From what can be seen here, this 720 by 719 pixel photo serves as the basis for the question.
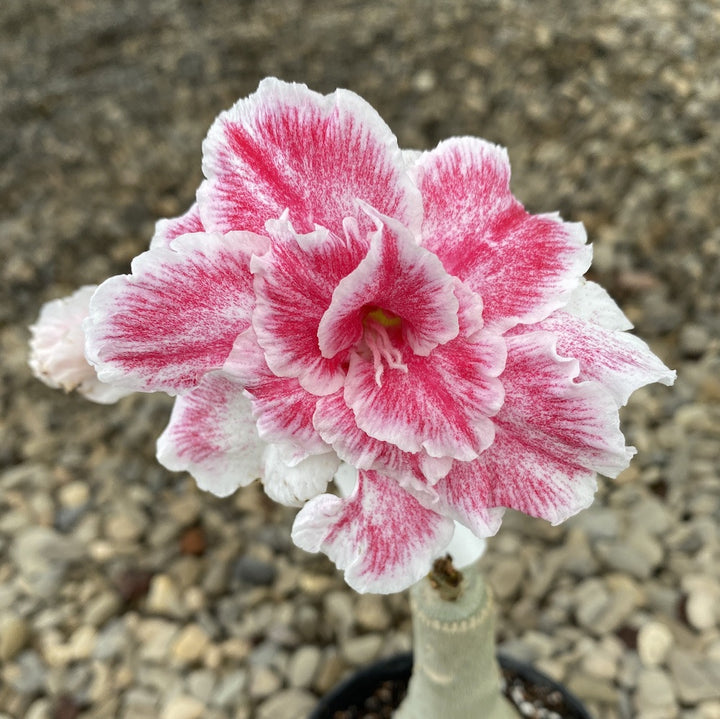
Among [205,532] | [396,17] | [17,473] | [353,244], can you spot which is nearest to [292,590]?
[205,532]

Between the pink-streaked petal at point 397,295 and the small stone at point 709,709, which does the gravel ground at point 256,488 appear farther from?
the pink-streaked petal at point 397,295

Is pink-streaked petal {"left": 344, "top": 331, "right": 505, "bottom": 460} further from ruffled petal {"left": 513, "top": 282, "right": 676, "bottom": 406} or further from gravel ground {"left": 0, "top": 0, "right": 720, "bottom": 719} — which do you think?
gravel ground {"left": 0, "top": 0, "right": 720, "bottom": 719}

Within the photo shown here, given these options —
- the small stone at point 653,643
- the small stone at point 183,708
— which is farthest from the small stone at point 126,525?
the small stone at point 653,643

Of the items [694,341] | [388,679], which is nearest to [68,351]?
[388,679]

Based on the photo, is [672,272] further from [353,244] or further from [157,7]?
[157,7]

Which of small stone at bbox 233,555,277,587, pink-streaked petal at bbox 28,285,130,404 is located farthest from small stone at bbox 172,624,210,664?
pink-streaked petal at bbox 28,285,130,404

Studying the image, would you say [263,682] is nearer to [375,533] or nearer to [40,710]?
[40,710]
